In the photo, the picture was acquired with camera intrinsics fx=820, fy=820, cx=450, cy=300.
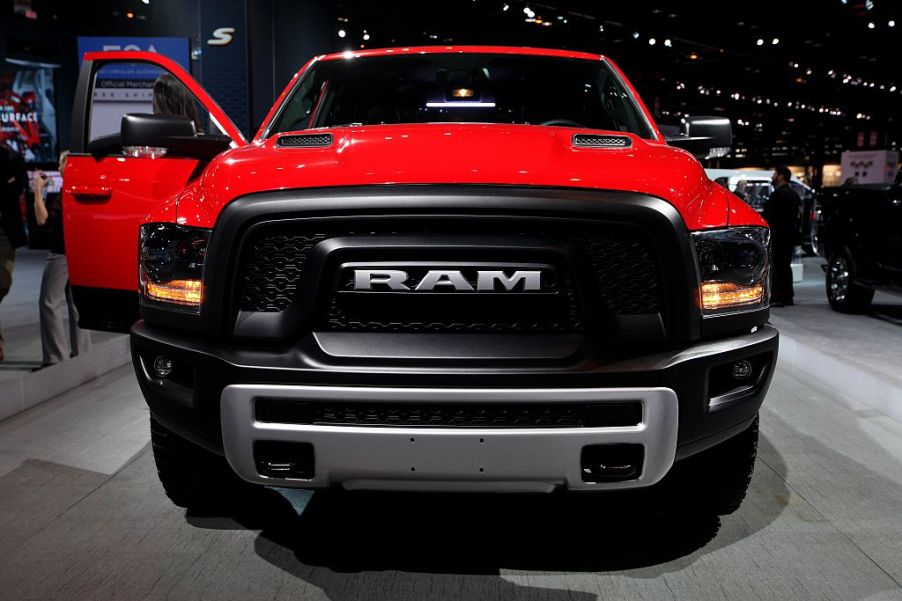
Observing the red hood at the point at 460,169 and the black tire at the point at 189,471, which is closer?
the red hood at the point at 460,169

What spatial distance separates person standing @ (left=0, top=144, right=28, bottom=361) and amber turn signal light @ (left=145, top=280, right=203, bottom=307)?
3.96 meters

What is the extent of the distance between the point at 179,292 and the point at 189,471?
0.73 metres

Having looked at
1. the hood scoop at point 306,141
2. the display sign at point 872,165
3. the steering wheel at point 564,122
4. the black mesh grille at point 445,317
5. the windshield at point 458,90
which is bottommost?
the display sign at point 872,165

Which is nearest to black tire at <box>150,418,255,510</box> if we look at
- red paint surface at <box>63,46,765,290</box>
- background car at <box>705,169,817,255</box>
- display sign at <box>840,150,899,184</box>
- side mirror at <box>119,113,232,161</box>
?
red paint surface at <box>63,46,765,290</box>

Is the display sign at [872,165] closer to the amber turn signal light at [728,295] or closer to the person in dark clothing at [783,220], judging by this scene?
the person in dark clothing at [783,220]

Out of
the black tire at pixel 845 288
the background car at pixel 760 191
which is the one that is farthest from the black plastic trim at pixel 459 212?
the background car at pixel 760 191

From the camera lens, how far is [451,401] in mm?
2172

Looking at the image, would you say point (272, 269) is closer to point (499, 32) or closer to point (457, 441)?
point (457, 441)

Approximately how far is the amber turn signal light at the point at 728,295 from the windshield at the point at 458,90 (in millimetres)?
1658

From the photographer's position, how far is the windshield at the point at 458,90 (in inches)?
155

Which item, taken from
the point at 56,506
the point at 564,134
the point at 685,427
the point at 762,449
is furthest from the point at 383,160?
the point at 762,449

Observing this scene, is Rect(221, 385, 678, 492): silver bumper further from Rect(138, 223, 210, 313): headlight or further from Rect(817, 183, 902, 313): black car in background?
Rect(817, 183, 902, 313): black car in background

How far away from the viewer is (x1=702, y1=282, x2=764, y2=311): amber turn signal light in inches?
93.1

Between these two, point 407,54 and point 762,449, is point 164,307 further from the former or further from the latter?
point 762,449
